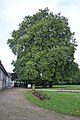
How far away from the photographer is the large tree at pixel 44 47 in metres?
49.8

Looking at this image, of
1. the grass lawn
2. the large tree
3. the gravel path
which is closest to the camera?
the gravel path

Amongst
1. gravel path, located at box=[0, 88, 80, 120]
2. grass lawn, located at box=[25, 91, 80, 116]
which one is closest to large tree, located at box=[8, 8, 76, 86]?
grass lawn, located at box=[25, 91, 80, 116]

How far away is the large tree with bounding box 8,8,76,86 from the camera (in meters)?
49.8

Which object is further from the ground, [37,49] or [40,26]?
[40,26]

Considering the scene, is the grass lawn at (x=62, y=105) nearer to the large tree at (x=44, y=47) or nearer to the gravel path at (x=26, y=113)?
the gravel path at (x=26, y=113)

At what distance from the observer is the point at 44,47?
2078 inches

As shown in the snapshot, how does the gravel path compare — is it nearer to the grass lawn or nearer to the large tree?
the grass lawn

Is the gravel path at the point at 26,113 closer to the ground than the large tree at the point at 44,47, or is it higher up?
closer to the ground

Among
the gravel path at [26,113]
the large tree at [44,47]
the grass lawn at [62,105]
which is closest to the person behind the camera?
the gravel path at [26,113]

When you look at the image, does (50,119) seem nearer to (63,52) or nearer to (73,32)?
(63,52)

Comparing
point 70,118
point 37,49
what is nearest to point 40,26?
point 37,49

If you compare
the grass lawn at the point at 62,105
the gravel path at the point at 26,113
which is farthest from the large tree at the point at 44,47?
the gravel path at the point at 26,113

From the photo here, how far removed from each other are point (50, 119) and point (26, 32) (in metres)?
45.5

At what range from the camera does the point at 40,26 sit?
5256cm
